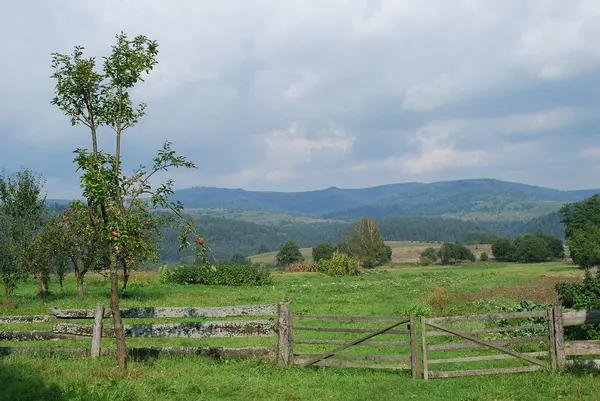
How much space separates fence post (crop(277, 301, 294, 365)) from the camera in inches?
616

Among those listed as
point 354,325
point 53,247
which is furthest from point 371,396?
point 53,247

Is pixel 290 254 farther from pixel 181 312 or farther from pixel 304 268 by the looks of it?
pixel 181 312

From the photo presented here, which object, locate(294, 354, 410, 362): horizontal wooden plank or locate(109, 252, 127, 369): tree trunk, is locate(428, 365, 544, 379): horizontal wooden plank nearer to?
locate(294, 354, 410, 362): horizontal wooden plank

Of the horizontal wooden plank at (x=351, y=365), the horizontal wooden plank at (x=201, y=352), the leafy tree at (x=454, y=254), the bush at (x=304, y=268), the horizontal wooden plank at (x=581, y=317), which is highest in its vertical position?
the horizontal wooden plank at (x=581, y=317)

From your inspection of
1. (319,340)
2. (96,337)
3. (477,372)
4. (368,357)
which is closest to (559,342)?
(477,372)

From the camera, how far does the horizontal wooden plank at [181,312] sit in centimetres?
1581

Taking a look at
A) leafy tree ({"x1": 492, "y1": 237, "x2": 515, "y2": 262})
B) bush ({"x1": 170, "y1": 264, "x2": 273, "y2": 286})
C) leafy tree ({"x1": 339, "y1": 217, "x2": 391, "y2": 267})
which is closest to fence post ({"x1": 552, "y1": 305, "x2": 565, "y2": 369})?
bush ({"x1": 170, "y1": 264, "x2": 273, "y2": 286})

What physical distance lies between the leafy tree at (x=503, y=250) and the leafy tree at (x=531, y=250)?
11.7 ft

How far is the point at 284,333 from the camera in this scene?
15656 mm

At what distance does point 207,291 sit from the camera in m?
43.8

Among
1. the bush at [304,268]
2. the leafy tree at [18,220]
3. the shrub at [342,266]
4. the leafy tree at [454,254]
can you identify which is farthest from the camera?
the leafy tree at [454,254]

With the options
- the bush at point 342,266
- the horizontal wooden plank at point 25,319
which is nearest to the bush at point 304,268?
the bush at point 342,266

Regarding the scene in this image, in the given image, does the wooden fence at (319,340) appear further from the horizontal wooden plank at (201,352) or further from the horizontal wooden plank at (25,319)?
the horizontal wooden plank at (25,319)

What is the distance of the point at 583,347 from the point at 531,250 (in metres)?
125
